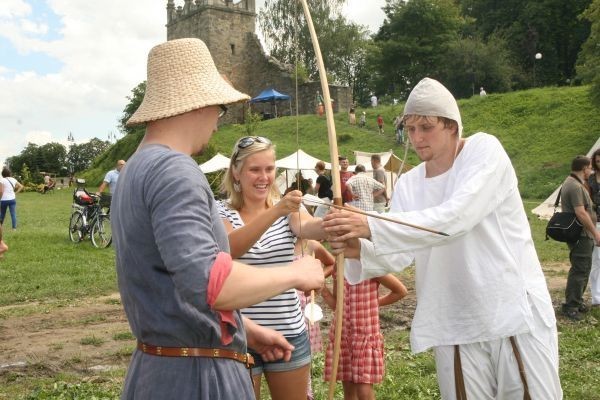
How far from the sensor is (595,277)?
25.3 ft

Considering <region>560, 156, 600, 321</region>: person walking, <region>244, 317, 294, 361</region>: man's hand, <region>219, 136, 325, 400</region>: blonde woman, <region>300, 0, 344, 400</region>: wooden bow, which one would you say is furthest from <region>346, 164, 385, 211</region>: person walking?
<region>300, 0, 344, 400</region>: wooden bow

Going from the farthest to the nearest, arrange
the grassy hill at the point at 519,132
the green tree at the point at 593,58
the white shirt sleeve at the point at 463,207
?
the green tree at the point at 593,58, the grassy hill at the point at 519,132, the white shirt sleeve at the point at 463,207

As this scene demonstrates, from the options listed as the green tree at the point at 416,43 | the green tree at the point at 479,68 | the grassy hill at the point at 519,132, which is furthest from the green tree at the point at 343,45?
the grassy hill at the point at 519,132

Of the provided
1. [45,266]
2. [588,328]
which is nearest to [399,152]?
[45,266]

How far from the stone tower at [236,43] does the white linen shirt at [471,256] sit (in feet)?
141

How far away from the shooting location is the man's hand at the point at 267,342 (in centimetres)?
271

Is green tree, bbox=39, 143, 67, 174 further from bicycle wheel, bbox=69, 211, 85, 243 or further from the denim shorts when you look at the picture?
the denim shorts

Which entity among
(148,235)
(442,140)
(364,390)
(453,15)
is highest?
(453,15)

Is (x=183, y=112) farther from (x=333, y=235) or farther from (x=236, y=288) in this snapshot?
(x=333, y=235)

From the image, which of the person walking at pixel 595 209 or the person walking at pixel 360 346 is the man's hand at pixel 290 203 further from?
the person walking at pixel 595 209

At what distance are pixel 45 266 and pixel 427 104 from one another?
9.42 meters

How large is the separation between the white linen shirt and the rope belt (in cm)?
6

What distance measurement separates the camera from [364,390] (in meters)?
3.79

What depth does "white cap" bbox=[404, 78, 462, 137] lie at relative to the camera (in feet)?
8.50
